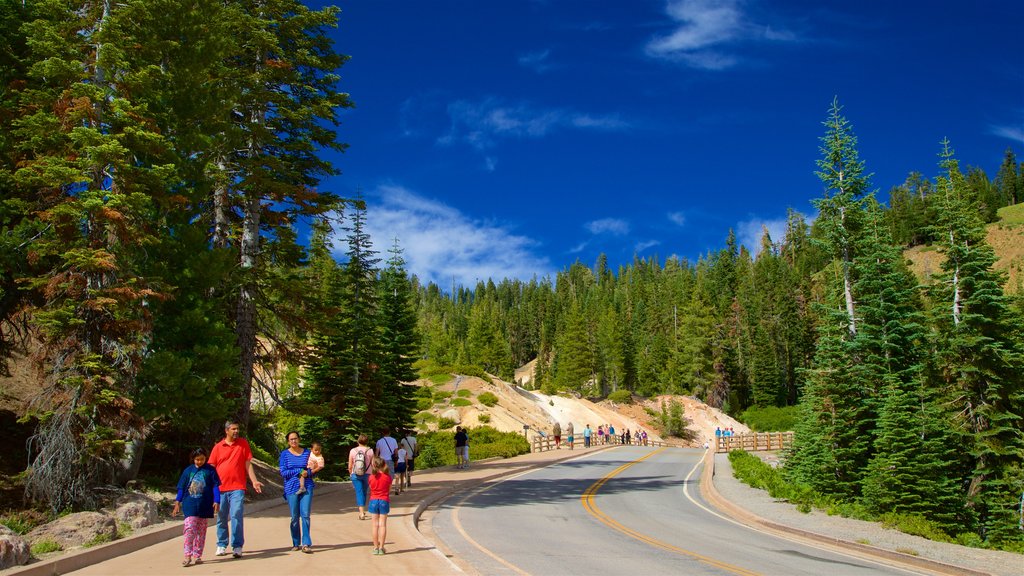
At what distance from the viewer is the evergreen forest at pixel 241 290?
12.5 m

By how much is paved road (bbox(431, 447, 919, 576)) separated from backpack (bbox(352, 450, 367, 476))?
2.04m

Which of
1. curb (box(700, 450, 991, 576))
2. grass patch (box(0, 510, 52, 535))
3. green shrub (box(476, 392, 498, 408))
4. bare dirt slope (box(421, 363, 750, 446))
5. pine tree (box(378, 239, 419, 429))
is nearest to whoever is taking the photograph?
grass patch (box(0, 510, 52, 535))

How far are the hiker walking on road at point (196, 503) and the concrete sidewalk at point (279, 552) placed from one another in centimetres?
27

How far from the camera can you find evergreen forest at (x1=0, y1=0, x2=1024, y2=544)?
40.9ft

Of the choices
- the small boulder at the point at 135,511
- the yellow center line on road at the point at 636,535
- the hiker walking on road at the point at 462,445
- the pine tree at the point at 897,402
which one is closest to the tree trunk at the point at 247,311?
the small boulder at the point at 135,511

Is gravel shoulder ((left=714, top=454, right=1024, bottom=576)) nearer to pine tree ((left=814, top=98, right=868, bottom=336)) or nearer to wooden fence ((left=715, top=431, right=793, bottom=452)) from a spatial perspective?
pine tree ((left=814, top=98, right=868, bottom=336))

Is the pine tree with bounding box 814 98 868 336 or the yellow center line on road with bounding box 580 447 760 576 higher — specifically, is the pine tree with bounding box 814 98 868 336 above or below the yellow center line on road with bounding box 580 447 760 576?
above

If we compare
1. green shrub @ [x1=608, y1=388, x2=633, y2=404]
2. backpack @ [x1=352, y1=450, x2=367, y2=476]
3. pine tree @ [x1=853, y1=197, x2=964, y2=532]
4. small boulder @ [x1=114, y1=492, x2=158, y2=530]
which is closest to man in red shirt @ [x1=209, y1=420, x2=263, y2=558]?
small boulder @ [x1=114, y1=492, x2=158, y2=530]

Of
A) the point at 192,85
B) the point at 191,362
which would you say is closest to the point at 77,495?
the point at 191,362

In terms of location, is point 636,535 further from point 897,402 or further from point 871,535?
point 897,402

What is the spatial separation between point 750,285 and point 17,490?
123m

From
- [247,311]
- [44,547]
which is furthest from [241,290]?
[44,547]

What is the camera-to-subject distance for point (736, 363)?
311 ft

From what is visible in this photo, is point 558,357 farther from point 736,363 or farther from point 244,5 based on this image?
point 244,5
